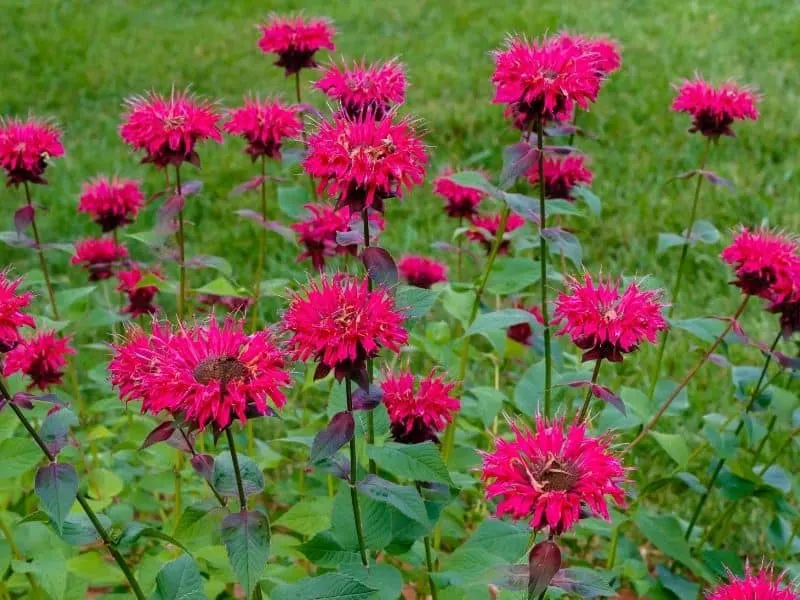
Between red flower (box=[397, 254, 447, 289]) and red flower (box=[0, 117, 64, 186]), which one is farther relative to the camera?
red flower (box=[397, 254, 447, 289])

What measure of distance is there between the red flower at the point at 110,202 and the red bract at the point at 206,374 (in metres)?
1.20

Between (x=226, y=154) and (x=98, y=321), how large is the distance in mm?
2747

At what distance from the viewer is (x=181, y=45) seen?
22.0 ft

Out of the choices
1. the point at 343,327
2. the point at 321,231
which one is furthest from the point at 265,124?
the point at 343,327

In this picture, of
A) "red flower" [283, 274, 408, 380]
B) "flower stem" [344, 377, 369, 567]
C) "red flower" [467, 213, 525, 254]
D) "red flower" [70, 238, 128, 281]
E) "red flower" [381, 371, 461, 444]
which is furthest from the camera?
"red flower" [70, 238, 128, 281]

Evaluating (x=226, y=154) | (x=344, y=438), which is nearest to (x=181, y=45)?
(x=226, y=154)

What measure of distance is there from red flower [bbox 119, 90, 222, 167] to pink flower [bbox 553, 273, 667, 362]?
81 centimetres

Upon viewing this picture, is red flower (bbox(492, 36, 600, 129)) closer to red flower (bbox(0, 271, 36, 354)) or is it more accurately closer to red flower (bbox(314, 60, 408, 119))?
red flower (bbox(314, 60, 408, 119))

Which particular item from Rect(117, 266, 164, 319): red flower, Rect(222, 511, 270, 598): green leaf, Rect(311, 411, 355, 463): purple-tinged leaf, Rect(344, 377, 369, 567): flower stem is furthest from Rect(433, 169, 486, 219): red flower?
Rect(222, 511, 270, 598): green leaf

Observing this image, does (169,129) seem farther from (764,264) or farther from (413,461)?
(764,264)

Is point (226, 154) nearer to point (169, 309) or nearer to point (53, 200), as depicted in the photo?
point (53, 200)

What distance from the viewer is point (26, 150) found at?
6.86 ft

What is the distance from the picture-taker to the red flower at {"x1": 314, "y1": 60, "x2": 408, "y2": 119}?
1769 millimetres

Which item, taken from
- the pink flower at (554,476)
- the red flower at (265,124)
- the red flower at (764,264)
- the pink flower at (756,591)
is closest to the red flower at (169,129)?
the red flower at (265,124)
